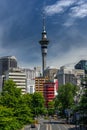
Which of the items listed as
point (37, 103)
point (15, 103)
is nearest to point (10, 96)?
point (15, 103)

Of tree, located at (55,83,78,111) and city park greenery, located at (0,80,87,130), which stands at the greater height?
tree, located at (55,83,78,111)

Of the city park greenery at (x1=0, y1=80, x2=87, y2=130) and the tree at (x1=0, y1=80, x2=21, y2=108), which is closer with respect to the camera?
the city park greenery at (x1=0, y1=80, x2=87, y2=130)

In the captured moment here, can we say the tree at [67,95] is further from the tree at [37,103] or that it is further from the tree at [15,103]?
the tree at [15,103]

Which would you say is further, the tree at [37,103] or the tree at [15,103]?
the tree at [37,103]

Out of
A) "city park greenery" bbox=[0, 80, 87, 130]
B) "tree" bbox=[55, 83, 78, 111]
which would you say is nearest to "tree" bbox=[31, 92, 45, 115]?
"city park greenery" bbox=[0, 80, 87, 130]

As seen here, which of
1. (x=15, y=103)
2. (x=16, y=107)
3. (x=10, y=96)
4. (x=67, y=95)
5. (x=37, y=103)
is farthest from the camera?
(x=67, y=95)

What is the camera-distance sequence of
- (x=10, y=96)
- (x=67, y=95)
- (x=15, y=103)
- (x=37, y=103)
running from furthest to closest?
1. (x=67, y=95)
2. (x=37, y=103)
3. (x=10, y=96)
4. (x=15, y=103)

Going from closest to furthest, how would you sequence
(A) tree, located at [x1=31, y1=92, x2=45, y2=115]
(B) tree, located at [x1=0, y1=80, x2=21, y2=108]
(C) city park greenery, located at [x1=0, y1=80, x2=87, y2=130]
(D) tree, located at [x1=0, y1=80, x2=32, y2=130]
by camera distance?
(C) city park greenery, located at [x1=0, y1=80, x2=87, y2=130], (D) tree, located at [x1=0, y1=80, x2=32, y2=130], (B) tree, located at [x1=0, y1=80, x2=21, y2=108], (A) tree, located at [x1=31, y1=92, x2=45, y2=115]

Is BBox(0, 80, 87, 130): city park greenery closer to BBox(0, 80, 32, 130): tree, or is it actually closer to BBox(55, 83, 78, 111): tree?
BBox(0, 80, 32, 130): tree

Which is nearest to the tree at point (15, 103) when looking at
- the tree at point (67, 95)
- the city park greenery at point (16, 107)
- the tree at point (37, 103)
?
the city park greenery at point (16, 107)

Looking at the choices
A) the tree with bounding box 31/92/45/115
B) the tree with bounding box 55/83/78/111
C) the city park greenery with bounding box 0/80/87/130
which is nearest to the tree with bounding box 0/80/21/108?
the city park greenery with bounding box 0/80/87/130

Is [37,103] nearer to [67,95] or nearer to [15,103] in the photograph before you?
[67,95]

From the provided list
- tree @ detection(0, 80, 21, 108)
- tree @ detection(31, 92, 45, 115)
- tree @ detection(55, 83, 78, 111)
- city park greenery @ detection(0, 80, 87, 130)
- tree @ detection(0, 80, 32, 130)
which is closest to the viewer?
city park greenery @ detection(0, 80, 87, 130)

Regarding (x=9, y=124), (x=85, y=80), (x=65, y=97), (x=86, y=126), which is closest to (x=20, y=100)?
(x=85, y=80)
